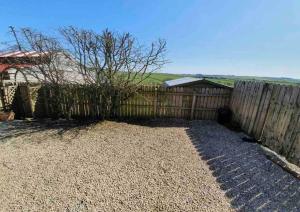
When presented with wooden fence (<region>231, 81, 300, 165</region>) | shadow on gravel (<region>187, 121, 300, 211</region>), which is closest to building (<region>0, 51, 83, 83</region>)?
shadow on gravel (<region>187, 121, 300, 211</region>)

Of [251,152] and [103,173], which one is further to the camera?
[251,152]

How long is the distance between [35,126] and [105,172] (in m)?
4.26

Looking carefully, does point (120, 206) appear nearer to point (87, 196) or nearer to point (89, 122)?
point (87, 196)

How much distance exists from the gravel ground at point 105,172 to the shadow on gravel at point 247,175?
0.12 metres

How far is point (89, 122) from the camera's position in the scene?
285 inches

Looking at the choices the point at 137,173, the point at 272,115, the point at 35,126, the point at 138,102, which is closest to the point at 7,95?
the point at 35,126

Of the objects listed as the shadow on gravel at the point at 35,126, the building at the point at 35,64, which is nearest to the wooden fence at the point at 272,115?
the shadow on gravel at the point at 35,126

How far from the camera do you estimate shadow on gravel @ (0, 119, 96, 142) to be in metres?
6.04

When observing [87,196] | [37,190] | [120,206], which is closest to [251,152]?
Answer: [120,206]

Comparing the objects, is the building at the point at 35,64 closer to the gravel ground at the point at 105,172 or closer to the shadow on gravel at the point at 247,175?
the gravel ground at the point at 105,172

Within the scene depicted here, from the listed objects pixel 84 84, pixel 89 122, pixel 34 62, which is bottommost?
pixel 89 122

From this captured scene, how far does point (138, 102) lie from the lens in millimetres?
7922

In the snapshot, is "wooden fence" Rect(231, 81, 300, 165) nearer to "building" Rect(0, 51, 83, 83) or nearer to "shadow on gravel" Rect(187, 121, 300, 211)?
"shadow on gravel" Rect(187, 121, 300, 211)

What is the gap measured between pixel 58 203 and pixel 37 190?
58cm
